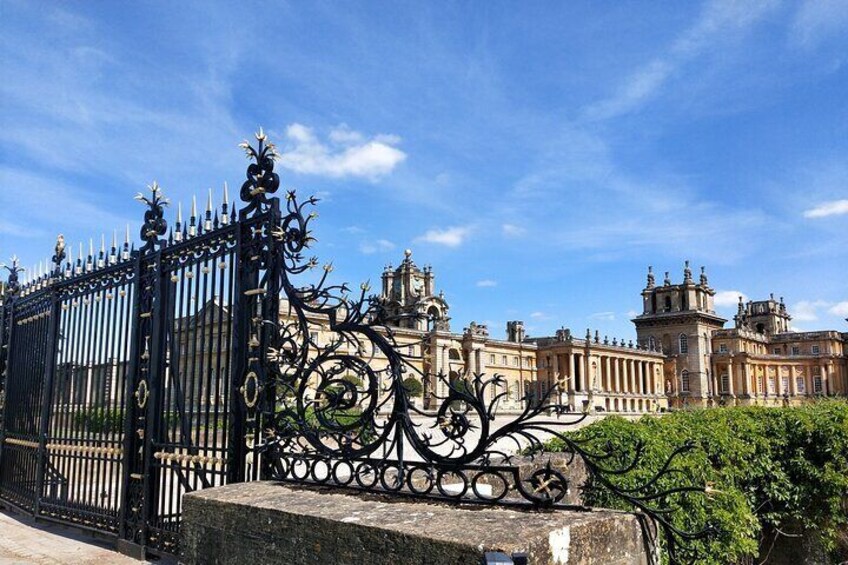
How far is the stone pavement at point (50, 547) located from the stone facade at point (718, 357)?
97.0m

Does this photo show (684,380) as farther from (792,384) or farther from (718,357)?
(792,384)

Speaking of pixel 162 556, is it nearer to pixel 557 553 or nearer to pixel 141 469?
pixel 141 469

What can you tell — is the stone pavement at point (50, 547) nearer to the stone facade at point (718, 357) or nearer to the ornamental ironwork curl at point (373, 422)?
the ornamental ironwork curl at point (373, 422)

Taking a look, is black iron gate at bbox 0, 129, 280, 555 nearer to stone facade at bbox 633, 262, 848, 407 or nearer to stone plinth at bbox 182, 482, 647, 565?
stone plinth at bbox 182, 482, 647, 565

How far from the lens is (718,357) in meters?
97.8

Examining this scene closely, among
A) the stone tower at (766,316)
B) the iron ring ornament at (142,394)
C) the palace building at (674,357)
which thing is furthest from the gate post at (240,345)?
the stone tower at (766,316)

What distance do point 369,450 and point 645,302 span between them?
105939mm

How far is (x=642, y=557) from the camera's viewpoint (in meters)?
3.71

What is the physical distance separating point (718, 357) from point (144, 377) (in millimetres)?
102563

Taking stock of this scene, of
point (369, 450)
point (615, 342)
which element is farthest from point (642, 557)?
point (615, 342)

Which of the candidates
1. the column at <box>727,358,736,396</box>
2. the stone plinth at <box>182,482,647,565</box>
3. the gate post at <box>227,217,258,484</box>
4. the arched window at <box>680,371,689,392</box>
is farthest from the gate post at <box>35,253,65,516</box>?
the column at <box>727,358,736,396</box>

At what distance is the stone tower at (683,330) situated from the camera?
96.2m

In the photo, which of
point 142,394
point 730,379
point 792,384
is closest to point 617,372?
point 730,379

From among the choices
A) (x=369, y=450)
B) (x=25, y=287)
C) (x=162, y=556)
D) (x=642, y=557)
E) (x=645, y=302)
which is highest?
(x=645, y=302)
